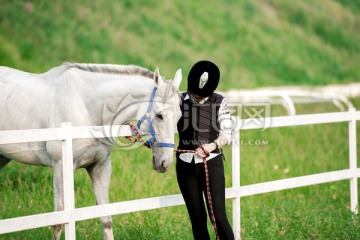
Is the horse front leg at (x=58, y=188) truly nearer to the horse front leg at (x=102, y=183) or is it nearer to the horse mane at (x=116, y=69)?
the horse front leg at (x=102, y=183)

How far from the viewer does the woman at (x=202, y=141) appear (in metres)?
4.84

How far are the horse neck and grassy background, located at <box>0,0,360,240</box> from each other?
1.25 m

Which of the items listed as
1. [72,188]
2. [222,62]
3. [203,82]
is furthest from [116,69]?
[222,62]

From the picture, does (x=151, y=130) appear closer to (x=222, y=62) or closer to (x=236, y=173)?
(x=236, y=173)

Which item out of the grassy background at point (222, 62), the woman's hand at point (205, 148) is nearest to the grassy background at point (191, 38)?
the grassy background at point (222, 62)

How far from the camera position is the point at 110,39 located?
2280cm

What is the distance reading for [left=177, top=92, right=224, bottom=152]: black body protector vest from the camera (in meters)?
4.88

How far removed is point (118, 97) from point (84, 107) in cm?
35

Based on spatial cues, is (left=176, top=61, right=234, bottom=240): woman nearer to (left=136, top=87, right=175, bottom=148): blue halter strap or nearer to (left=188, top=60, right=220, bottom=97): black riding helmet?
(left=188, top=60, right=220, bottom=97): black riding helmet

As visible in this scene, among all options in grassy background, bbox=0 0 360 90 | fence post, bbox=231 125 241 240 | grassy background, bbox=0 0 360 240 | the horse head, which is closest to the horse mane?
the horse head

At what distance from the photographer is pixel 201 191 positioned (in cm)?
500

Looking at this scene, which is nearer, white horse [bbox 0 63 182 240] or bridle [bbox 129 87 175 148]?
bridle [bbox 129 87 175 148]

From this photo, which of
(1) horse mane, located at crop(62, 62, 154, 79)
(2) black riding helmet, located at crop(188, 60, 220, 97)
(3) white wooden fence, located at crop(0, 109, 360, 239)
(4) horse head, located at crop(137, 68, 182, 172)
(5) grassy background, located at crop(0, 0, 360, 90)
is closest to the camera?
(3) white wooden fence, located at crop(0, 109, 360, 239)

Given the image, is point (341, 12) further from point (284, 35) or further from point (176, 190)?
point (176, 190)
